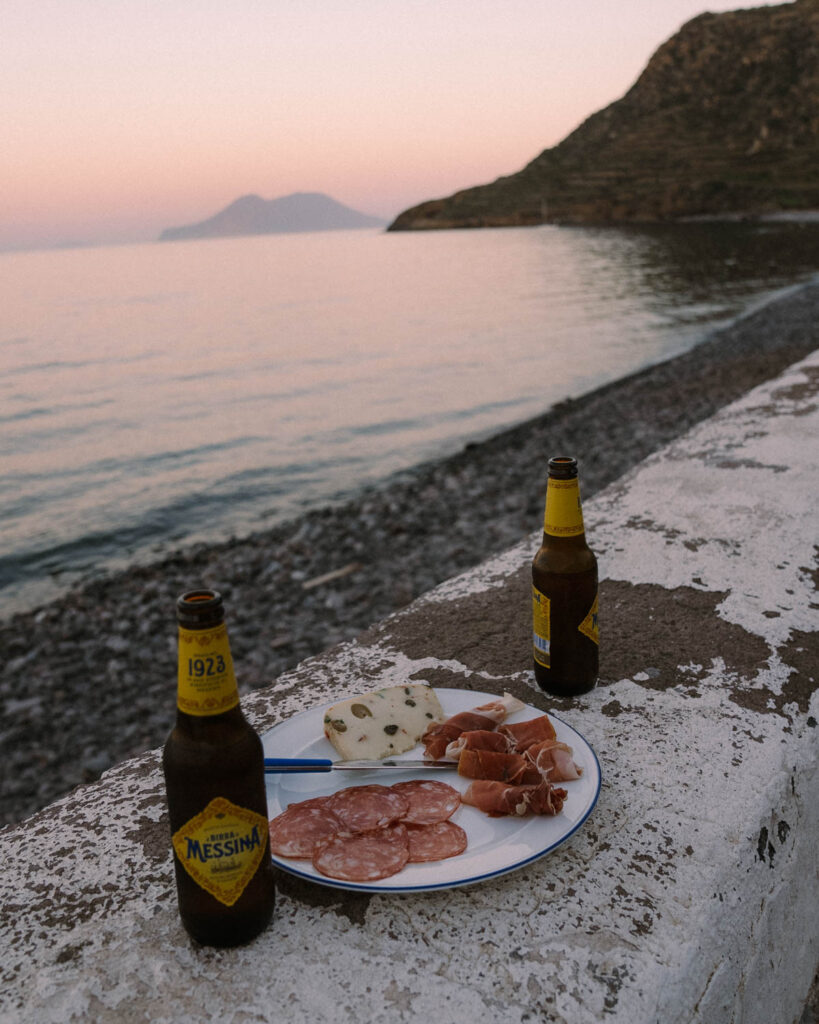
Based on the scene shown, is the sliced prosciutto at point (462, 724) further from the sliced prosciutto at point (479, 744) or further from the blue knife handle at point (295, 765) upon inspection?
the blue knife handle at point (295, 765)

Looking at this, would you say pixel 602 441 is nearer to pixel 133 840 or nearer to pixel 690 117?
pixel 133 840

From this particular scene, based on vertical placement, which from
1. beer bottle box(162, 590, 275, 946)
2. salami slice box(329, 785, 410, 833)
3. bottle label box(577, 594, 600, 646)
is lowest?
salami slice box(329, 785, 410, 833)

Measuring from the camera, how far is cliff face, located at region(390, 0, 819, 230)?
106 m

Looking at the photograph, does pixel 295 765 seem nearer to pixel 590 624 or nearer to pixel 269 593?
pixel 590 624

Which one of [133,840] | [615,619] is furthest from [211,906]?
[615,619]

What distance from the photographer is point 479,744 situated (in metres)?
1.72

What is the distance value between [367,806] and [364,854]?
0.13 metres

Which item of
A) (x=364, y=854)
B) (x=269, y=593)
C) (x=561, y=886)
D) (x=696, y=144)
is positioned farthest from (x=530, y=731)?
(x=696, y=144)

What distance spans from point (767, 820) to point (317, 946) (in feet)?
3.16

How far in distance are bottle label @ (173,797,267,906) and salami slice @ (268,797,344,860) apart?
159 mm

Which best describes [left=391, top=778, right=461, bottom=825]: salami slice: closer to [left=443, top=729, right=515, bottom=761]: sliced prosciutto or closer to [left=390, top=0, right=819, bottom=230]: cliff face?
[left=443, top=729, right=515, bottom=761]: sliced prosciutto

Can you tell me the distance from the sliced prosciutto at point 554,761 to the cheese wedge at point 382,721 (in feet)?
0.93

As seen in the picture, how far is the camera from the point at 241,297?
52.1m

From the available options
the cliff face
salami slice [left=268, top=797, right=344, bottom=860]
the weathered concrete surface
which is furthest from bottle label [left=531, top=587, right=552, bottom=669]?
the cliff face
